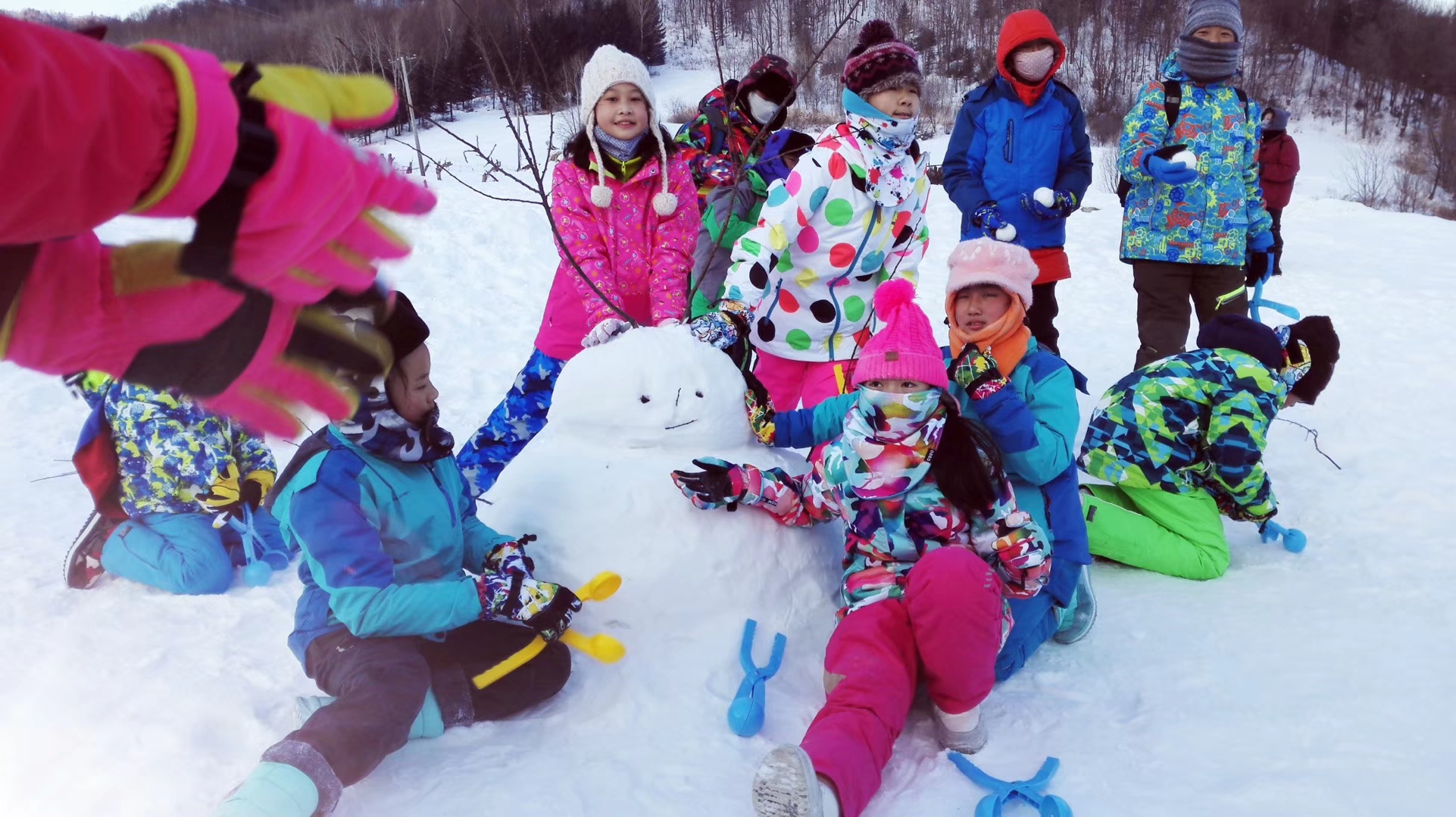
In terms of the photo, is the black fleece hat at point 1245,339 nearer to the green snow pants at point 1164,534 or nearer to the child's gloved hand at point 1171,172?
the green snow pants at point 1164,534

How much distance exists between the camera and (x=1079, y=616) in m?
2.28

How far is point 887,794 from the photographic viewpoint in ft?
5.49

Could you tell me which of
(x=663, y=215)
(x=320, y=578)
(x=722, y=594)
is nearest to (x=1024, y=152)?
(x=663, y=215)

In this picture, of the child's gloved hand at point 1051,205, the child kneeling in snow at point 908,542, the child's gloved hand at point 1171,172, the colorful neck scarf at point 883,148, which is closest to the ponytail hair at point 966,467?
the child kneeling in snow at point 908,542

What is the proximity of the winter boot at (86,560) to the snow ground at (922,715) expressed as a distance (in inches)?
1.9

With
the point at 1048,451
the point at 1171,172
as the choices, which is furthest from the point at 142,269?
the point at 1171,172

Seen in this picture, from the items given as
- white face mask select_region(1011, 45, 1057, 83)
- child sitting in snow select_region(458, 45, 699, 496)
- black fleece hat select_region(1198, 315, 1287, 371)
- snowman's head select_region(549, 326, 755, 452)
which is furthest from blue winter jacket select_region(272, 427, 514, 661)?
white face mask select_region(1011, 45, 1057, 83)

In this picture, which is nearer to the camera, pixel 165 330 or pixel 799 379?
pixel 165 330

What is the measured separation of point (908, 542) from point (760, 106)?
6.85ft

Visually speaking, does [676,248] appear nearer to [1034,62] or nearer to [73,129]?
[1034,62]

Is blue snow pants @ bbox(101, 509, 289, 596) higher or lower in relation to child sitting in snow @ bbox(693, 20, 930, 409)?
lower

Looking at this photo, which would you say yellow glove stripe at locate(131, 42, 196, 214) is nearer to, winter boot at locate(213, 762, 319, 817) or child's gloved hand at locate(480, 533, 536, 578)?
winter boot at locate(213, 762, 319, 817)

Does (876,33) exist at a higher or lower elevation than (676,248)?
higher

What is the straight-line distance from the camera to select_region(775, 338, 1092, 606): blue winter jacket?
6.73 feet
